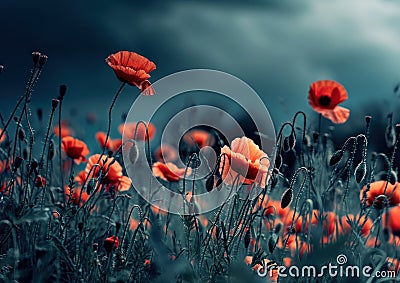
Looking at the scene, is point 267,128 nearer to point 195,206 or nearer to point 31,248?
point 195,206

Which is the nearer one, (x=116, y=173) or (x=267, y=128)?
(x=267, y=128)

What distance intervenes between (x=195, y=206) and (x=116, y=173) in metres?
0.52

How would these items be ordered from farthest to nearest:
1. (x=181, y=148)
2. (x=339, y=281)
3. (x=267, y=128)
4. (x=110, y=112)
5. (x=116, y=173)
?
(x=181, y=148) → (x=116, y=173) → (x=267, y=128) → (x=110, y=112) → (x=339, y=281)

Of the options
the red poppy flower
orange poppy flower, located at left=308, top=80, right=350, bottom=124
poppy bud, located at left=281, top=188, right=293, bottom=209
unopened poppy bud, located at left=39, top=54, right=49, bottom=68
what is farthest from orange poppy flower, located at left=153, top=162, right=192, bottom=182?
unopened poppy bud, located at left=39, top=54, right=49, bottom=68

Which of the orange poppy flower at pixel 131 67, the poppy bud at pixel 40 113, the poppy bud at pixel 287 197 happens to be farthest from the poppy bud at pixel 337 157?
the poppy bud at pixel 40 113

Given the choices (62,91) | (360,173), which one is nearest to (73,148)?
(62,91)

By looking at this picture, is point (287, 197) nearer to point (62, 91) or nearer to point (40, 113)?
point (62, 91)

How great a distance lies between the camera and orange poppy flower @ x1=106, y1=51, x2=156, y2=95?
2.00 metres

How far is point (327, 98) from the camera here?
2.62 m

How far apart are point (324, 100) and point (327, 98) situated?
0.05 feet

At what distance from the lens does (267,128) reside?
2322mm

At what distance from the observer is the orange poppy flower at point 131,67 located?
6.56ft

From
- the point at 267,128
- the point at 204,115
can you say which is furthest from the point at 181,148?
the point at 267,128

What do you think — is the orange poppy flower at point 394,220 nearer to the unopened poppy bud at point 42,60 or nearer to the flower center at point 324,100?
the flower center at point 324,100
